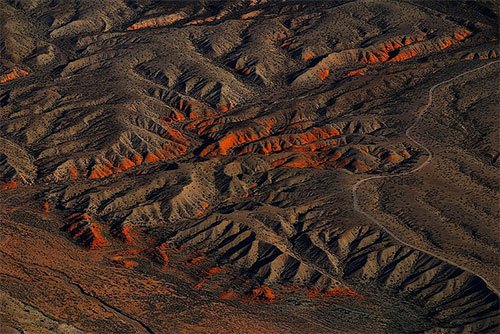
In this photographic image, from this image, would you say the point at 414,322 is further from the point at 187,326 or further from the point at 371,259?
the point at 187,326

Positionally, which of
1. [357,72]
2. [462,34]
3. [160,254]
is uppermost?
[462,34]

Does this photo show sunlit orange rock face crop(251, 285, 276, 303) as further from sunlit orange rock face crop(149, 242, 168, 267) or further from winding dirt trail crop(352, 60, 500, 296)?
winding dirt trail crop(352, 60, 500, 296)

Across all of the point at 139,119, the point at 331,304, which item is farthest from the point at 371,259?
the point at 139,119

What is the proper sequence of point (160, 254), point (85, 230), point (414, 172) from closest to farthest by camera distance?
point (160, 254) < point (85, 230) < point (414, 172)

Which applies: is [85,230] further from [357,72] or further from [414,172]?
[357,72]

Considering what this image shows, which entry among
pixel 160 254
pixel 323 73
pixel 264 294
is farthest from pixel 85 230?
pixel 323 73

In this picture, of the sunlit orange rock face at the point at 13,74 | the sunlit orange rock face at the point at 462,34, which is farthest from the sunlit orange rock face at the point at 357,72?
the sunlit orange rock face at the point at 13,74
